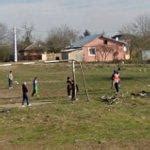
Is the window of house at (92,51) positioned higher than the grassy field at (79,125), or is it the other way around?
the window of house at (92,51)

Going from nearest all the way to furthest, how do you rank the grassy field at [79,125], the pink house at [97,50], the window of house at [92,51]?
the grassy field at [79,125]
the pink house at [97,50]
the window of house at [92,51]

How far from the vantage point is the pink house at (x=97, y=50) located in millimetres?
102750

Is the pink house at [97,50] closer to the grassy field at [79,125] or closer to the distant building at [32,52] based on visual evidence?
the distant building at [32,52]

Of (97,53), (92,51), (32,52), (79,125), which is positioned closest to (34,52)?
(32,52)

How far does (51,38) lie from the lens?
128000 mm

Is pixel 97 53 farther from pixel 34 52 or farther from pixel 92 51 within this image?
pixel 34 52

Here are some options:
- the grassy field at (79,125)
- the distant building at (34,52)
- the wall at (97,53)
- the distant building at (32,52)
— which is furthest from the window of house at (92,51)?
the grassy field at (79,125)

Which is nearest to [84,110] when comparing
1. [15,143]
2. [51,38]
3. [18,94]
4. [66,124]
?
[66,124]

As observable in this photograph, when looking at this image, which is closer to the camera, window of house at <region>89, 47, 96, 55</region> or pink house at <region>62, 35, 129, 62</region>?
pink house at <region>62, 35, 129, 62</region>

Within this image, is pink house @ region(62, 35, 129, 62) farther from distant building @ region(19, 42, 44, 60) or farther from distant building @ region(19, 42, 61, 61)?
distant building @ region(19, 42, 44, 60)

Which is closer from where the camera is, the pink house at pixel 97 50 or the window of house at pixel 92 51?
the pink house at pixel 97 50

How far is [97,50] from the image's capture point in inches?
4053

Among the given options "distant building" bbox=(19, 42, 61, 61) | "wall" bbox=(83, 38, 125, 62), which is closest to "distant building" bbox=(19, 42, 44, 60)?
"distant building" bbox=(19, 42, 61, 61)

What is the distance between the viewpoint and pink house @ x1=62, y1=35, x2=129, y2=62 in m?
103
